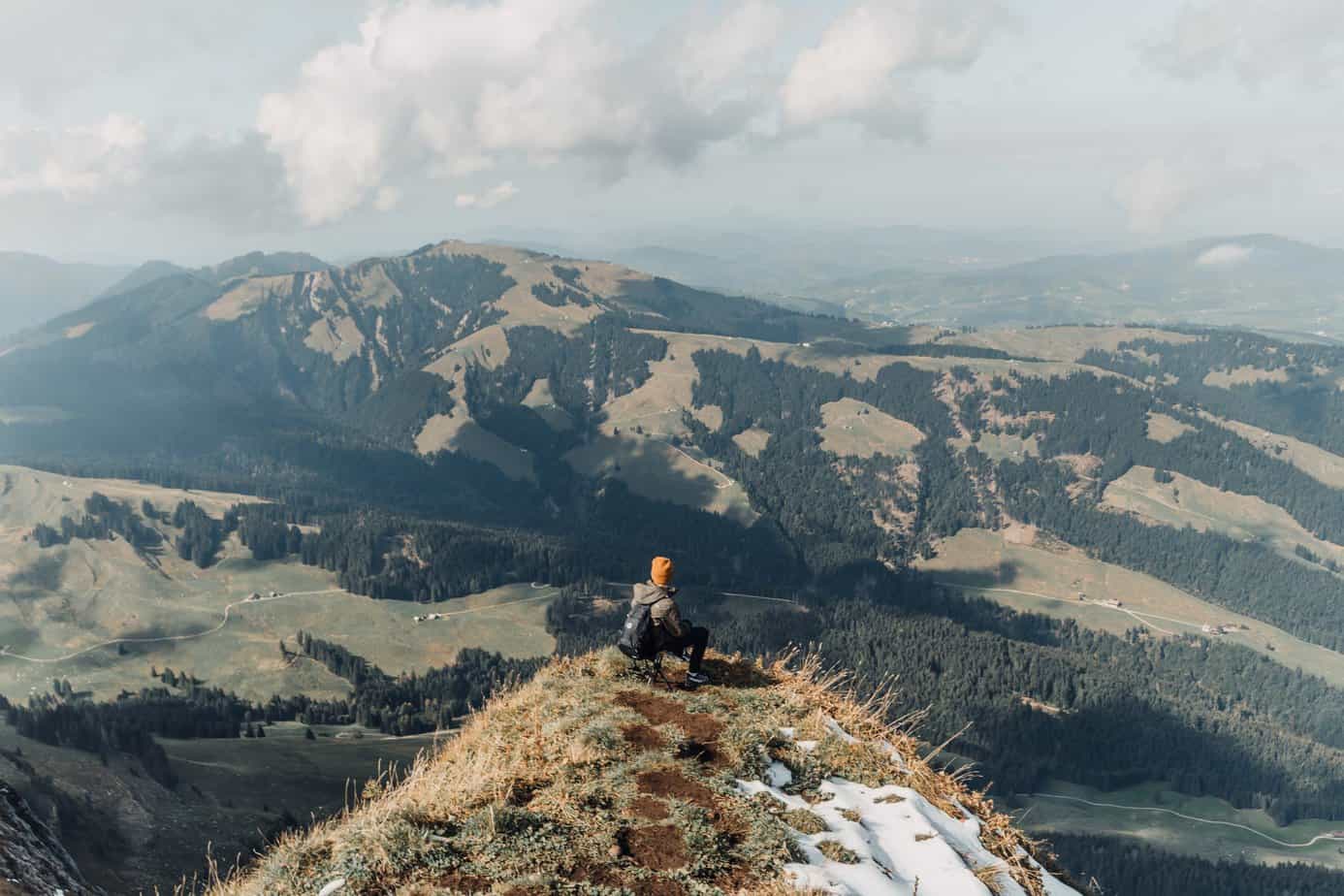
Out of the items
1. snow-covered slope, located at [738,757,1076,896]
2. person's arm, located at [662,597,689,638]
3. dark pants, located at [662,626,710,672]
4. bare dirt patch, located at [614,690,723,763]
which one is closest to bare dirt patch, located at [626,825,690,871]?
snow-covered slope, located at [738,757,1076,896]

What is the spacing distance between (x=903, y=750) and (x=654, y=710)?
735 cm

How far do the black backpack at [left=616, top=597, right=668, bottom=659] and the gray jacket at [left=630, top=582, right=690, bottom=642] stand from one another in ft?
0.29

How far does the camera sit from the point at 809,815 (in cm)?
1608

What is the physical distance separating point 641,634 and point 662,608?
106 centimetres

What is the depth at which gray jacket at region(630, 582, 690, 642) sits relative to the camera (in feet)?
68.5

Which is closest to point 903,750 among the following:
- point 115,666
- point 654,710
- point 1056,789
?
point 654,710

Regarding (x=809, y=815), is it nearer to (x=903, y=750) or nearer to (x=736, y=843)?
(x=736, y=843)

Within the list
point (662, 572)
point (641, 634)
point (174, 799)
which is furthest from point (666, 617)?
point (174, 799)

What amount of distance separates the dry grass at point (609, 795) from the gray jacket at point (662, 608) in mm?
1896

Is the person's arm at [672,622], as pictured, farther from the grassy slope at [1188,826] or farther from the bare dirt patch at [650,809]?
the grassy slope at [1188,826]

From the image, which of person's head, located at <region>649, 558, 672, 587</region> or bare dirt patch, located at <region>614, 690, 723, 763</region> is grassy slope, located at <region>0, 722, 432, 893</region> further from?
person's head, located at <region>649, 558, 672, 587</region>

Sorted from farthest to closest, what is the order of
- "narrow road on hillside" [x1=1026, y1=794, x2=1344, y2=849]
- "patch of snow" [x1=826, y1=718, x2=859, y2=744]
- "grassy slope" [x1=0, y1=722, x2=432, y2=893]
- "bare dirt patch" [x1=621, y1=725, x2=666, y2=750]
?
"narrow road on hillside" [x1=1026, y1=794, x2=1344, y2=849] < "grassy slope" [x1=0, y1=722, x2=432, y2=893] < "patch of snow" [x1=826, y1=718, x2=859, y2=744] < "bare dirt patch" [x1=621, y1=725, x2=666, y2=750]

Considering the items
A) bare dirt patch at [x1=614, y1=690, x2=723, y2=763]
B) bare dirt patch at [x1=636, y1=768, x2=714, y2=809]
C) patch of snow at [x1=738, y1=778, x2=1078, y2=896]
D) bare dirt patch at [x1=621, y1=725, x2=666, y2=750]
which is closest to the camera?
patch of snow at [x1=738, y1=778, x2=1078, y2=896]

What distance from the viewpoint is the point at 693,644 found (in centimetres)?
2214
